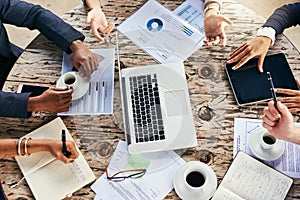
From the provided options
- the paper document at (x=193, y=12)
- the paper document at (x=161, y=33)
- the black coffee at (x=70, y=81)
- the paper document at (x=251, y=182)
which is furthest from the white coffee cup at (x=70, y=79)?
the paper document at (x=251, y=182)

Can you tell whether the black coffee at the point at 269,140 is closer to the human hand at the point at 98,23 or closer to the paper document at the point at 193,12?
the paper document at the point at 193,12

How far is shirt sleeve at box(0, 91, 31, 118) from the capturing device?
1231 mm

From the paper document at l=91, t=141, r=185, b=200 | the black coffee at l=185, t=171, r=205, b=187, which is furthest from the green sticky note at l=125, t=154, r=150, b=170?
the black coffee at l=185, t=171, r=205, b=187

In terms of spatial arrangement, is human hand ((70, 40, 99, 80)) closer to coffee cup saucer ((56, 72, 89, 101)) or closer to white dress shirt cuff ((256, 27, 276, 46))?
coffee cup saucer ((56, 72, 89, 101))

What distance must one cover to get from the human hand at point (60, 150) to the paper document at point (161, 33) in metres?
0.38

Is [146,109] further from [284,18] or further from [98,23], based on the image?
[284,18]

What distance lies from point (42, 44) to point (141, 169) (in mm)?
525

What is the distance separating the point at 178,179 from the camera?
1134 millimetres

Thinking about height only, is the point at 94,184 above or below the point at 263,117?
below

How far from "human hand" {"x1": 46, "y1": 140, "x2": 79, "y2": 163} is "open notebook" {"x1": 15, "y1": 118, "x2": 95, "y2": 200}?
0.5 inches

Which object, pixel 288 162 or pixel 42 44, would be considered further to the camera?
pixel 42 44

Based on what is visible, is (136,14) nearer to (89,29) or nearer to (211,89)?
(89,29)

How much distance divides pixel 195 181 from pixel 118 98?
0.34 m

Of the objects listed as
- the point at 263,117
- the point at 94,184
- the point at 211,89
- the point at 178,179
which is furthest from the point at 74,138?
the point at 263,117
